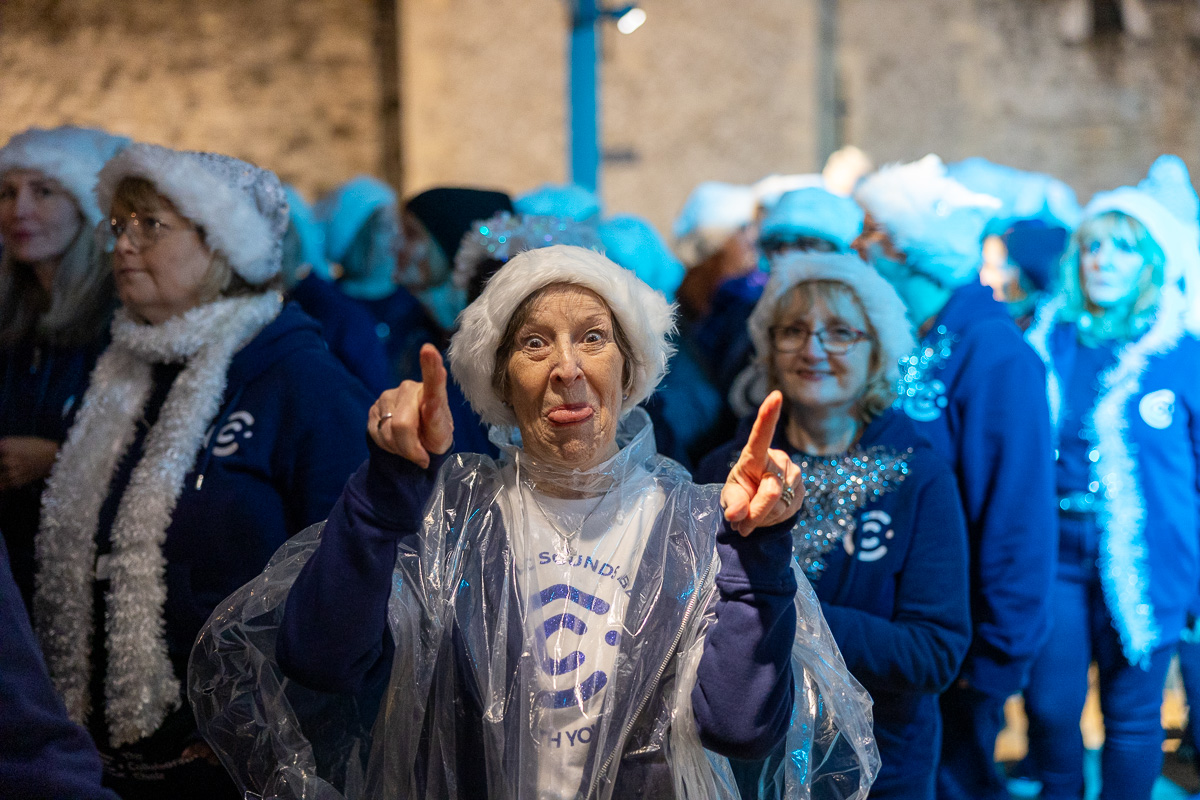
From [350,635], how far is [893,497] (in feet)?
3.71

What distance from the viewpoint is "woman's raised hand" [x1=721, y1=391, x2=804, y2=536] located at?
4.69ft

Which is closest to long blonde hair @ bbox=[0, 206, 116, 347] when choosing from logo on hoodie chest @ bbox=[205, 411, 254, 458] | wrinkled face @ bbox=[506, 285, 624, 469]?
logo on hoodie chest @ bbox=[205, 411, 254, 458]

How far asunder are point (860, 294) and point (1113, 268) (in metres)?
1.16

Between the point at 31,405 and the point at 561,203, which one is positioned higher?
the point at 561,203

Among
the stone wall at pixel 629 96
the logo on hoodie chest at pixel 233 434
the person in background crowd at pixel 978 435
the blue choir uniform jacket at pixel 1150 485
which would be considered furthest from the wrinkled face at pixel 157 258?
the stone wall at pixel 629 96

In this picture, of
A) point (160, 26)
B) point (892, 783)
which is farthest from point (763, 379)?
point (160, 26)

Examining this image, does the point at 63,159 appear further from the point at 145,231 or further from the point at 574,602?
the point at 574,602

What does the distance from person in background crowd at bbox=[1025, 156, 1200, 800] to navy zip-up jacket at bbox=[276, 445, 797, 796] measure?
1.71 m

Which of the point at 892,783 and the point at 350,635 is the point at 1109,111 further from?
the point at 350,635

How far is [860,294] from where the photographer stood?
7.72 feet

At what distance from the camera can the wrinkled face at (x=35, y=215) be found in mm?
2432

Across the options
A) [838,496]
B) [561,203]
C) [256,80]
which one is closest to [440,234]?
[561,203]

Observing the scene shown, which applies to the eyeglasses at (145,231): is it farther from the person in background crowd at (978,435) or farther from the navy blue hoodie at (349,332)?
the person in background crowd at (978,435)

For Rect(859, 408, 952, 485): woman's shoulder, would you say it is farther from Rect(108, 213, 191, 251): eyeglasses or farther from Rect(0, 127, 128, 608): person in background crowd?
Rect(0, 127, 128, 608): person in background crowd
